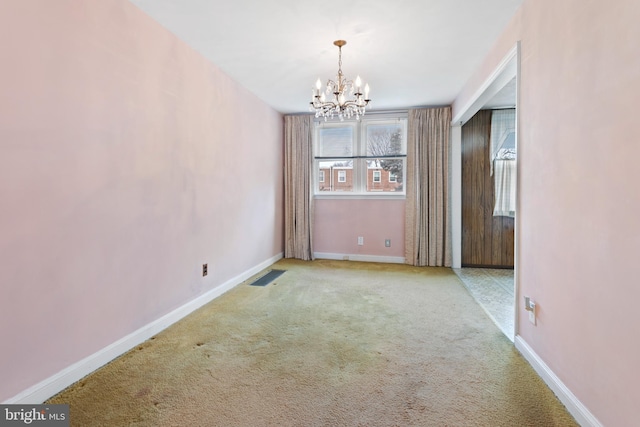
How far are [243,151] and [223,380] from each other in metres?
2.79

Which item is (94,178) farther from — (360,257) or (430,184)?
(430,184)

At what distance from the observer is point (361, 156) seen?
5.19 m

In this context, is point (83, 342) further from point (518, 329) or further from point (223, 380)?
point (518, 329)

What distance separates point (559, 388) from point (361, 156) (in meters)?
4.04

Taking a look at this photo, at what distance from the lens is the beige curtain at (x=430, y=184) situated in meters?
4.73

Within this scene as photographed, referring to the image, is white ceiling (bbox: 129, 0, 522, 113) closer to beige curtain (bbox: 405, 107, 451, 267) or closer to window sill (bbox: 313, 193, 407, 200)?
beige curtain (bbox: 405, 107, 451, 267)

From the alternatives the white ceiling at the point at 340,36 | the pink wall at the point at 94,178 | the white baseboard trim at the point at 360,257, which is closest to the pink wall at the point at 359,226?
the white baseboard trim at the point at 360,257

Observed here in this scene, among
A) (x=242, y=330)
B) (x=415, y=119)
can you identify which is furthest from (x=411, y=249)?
(x=242, y=330)

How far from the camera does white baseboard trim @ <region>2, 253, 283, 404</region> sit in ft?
5.33

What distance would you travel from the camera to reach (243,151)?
3.96m

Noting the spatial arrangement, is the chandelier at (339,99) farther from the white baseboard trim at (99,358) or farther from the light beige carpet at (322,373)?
the white baseboard trim at (99,358)

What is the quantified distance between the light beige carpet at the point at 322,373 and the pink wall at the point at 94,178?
0.38 meters

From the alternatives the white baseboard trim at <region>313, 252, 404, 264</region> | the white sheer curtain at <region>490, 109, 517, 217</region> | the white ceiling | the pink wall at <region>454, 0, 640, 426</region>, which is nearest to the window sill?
the white baseboard trim at <region>313, 252, 404, 264</region>

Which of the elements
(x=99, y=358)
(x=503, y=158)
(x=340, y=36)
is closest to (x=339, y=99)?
(x=340, y=36)
